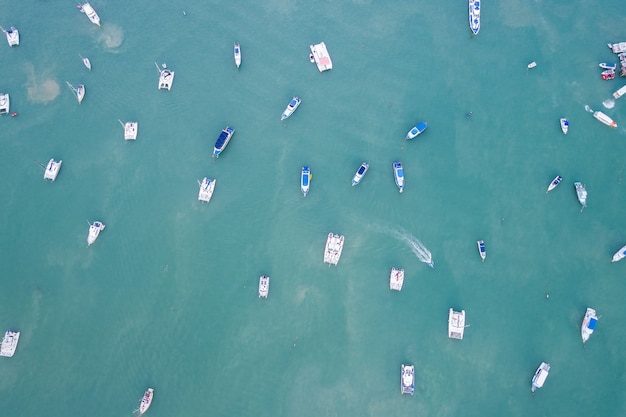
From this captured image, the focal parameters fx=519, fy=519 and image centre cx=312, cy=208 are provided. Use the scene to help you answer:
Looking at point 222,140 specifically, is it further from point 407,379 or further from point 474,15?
point 474,15

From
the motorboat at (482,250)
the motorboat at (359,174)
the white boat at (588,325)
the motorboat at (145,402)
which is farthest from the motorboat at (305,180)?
the white boat at (588,325)

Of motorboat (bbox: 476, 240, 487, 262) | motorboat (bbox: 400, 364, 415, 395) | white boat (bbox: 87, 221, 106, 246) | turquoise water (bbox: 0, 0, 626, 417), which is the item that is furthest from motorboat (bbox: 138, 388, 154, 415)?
motorboat (bbox: 476, 240, 487, 262)

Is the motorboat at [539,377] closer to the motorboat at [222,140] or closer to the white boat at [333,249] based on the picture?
the white boat at [333,249]

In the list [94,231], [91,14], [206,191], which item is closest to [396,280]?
[206,191]

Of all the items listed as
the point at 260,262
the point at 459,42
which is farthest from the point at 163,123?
the point at 459,42

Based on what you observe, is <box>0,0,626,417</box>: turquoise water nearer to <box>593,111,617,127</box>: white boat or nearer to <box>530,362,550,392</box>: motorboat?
<box>530,362,550,392</box>: motorboat

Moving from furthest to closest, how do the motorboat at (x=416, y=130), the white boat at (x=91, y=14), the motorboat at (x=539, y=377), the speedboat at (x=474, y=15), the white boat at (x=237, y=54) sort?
the white boat at (x=91, y=14) < the speedboat at (x=474, y=15) < the white boat at (x=237, y=54) < the motorboat at (x=416, y=130) < the motorboat at (x=539, y=377)
